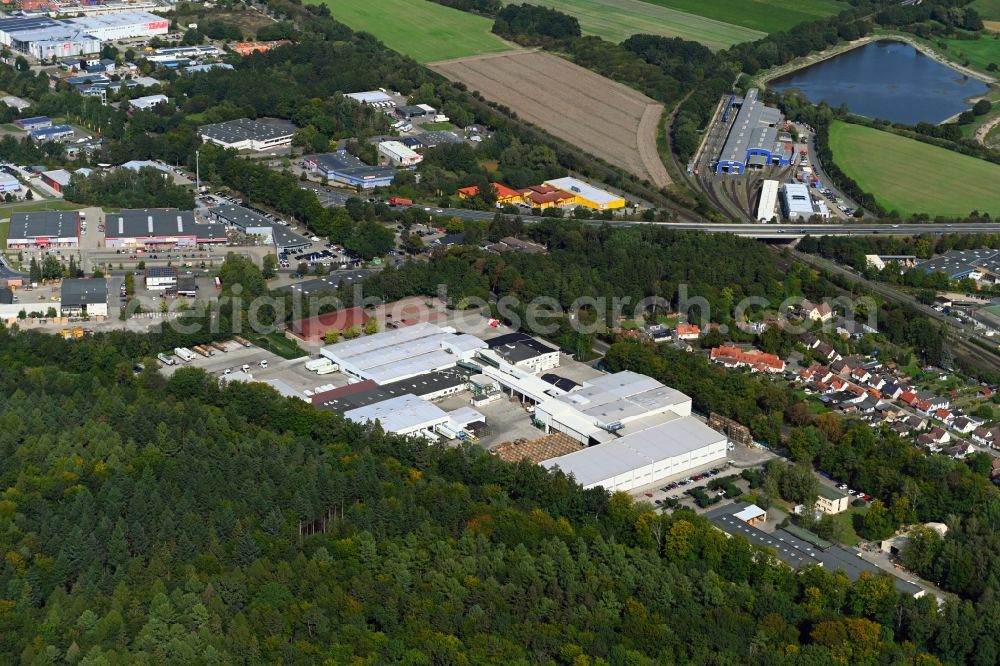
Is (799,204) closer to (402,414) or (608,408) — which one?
(608,408)

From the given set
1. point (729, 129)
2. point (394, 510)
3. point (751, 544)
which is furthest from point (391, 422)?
point (729, 129)

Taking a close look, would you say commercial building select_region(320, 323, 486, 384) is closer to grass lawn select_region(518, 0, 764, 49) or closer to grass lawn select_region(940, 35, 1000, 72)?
grass lawn select_region(518, 0, 764, 49)

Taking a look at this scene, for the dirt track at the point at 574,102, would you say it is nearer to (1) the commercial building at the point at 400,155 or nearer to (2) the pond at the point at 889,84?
(1) the commercial building at the point at 400,155

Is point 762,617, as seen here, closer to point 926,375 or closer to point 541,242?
point 926,375

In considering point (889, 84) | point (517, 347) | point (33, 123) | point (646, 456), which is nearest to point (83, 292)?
point (517, 347)

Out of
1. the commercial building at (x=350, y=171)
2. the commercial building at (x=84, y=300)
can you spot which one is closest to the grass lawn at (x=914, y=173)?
the commercial building at (x=350, y=171)
